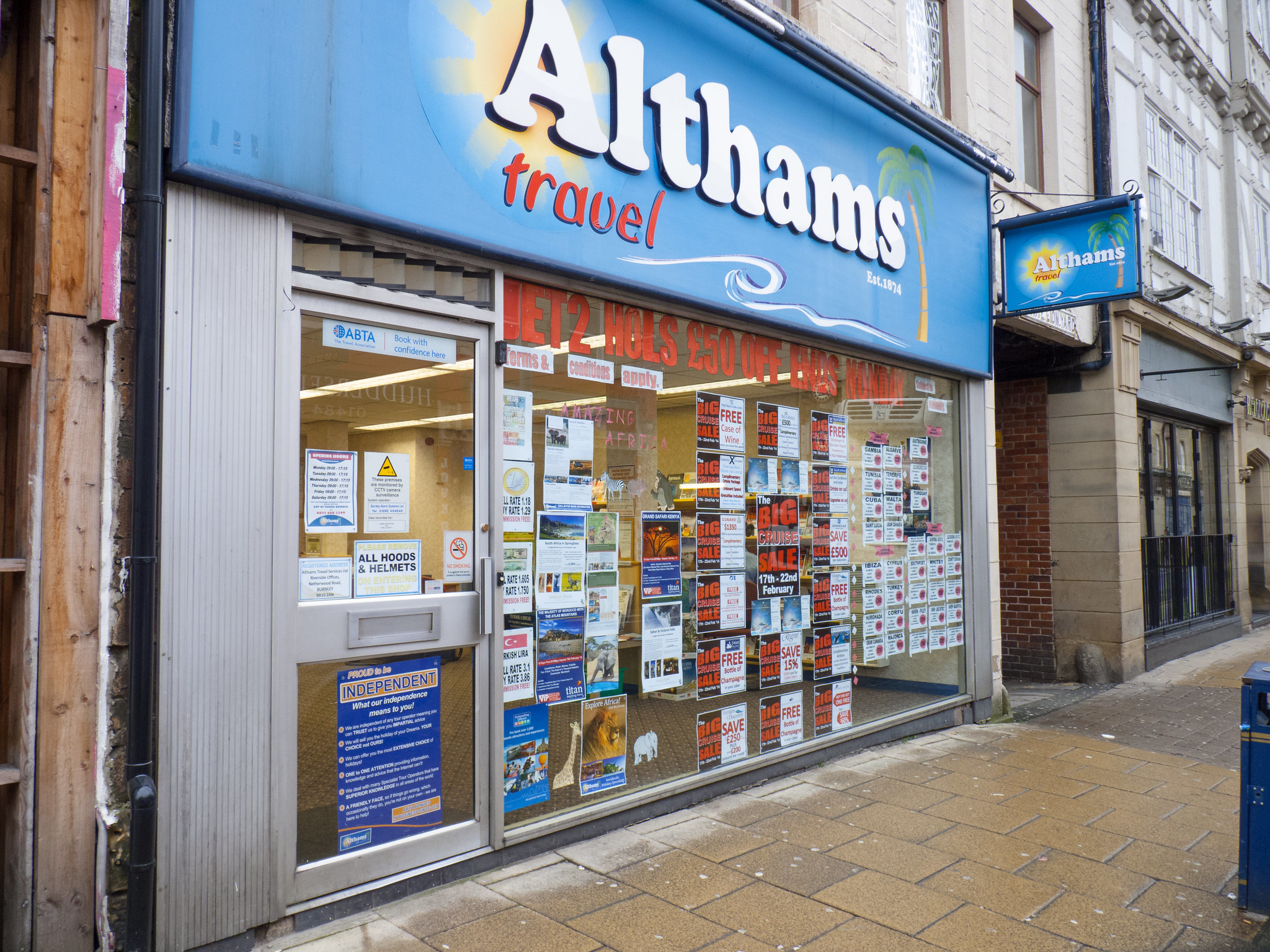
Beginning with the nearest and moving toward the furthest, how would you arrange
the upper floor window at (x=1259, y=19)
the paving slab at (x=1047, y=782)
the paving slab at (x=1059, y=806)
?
the paving slab at (x=1059, y=806) < the paving slab at (x=1047, y=782) < the upper floor window at (x=1259, y=19)

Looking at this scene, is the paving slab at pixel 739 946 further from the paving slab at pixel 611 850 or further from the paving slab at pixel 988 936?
the paving slab at pixel 611 850

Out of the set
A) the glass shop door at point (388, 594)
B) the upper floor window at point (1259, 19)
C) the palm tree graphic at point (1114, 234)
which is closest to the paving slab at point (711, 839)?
the glass shop door at point (388, 594)

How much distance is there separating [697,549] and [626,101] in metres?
2.48

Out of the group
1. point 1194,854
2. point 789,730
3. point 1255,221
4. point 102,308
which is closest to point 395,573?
point 102,308

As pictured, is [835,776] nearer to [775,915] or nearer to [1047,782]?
[1047,782]

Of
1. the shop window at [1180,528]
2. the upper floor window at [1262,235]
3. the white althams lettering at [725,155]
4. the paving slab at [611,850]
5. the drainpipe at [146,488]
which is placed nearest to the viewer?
the drainpipe at [146,488]

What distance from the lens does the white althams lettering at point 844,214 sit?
5.95 meters

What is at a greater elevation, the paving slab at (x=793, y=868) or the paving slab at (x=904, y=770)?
the paving slab at (x=793, y=868)

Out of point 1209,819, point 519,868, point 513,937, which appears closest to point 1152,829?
point 1209,819

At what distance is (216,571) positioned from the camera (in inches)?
123

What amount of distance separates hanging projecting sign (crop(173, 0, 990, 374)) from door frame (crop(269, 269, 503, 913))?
0.32m

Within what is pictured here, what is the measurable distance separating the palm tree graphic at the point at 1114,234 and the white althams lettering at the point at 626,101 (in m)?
4.34

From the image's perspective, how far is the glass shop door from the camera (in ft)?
11.3

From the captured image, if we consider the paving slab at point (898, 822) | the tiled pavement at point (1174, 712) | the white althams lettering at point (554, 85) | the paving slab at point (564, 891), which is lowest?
the tiled pavement at point (1174, 712)
